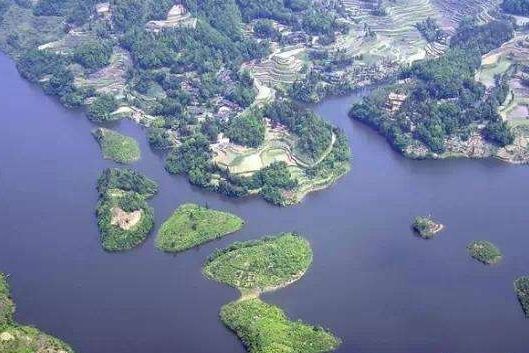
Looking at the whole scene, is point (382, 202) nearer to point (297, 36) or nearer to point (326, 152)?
point (326, 152)

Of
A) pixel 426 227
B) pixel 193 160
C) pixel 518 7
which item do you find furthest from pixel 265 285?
pixel 518 7

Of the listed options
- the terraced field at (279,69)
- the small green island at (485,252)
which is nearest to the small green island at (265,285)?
the small green island at (485,252)

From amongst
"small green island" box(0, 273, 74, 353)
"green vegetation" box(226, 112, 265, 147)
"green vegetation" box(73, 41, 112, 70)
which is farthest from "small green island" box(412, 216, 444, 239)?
"green vegetation" box(73, 41, 112, 70)

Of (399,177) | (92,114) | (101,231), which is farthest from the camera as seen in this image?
(92,114)

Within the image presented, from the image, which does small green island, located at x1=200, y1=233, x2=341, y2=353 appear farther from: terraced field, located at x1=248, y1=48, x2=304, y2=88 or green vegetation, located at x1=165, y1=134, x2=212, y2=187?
terraced field, located at x1=248, y1=48, x2=304, y2=88

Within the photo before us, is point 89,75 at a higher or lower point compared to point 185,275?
lower

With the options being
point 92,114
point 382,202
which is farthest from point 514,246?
point 92,114
